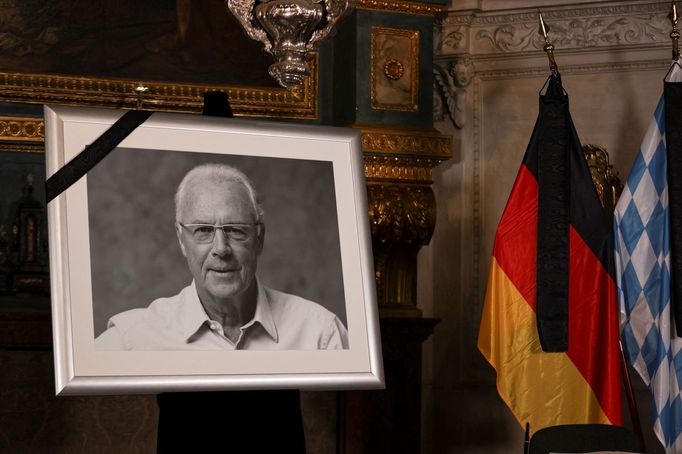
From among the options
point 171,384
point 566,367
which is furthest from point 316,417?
point 171,384

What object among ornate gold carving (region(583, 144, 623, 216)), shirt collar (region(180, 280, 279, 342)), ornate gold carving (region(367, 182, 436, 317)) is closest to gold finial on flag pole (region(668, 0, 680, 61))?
ornate gold carving (region(583, 144, 623, 216))

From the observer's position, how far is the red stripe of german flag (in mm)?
4738

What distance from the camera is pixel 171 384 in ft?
10.8

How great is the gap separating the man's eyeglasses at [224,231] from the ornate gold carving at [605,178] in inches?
111

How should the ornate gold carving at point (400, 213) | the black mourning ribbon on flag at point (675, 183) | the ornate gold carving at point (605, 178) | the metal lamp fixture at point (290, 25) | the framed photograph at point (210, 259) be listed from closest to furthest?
the metal lamp fixture at point (290, 25), the framed photograph at point (210, 259), the black mourning ribbon on flag at point (675, 183), the ornate gold carving at point (400, 213), the ornate gold carving at point (605, 178)

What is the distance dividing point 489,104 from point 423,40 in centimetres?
81

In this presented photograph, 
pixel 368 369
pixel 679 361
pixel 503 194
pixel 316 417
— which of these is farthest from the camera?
pixel 503 194

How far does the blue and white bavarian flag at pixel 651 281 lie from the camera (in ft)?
15.4

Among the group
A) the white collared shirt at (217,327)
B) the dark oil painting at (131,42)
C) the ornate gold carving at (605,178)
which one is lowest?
the white collared shirt at (217,327)

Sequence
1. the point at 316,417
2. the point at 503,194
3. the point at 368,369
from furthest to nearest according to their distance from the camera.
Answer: the point at 503,194
the point at 316,417
the point at 368,369

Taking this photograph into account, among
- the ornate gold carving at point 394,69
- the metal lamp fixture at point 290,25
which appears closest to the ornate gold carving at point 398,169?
the ornate gold carving at point 394,69

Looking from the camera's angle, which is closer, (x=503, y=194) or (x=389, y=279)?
(x=389, y=279)

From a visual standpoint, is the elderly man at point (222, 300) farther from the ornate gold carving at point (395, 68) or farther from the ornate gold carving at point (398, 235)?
the ornate gold carving at point (395, 68)

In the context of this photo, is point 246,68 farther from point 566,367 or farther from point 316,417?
point 566,367
